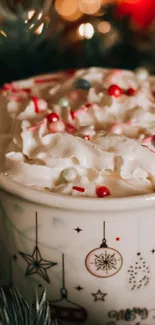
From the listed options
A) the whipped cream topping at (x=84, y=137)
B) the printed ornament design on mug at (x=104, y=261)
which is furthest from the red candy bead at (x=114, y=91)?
the printed ornament design on mug at (x=104, y=261)

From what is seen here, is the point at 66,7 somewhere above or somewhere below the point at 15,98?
above

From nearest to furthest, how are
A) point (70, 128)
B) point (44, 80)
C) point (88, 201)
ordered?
1. point (88, 201)
2. point (70, 128)
3. point (44, 80)

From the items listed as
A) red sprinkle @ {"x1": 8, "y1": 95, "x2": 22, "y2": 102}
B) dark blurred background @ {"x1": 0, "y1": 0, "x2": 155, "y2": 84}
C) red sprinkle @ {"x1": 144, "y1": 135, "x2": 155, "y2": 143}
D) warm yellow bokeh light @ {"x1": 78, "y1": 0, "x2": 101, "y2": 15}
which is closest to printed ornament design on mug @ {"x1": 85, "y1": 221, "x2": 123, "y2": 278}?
red sprinkle @ {"x1": 144, "y1": 135, "x2": 155, "y2": 143}

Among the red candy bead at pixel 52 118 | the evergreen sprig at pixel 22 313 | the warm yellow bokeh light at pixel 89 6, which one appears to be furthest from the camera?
the warm yellow bokeh light at pixel 89 6

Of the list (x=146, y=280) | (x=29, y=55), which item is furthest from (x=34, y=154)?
(x=29, y=55)

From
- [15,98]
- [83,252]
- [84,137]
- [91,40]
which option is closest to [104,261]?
[83,252]

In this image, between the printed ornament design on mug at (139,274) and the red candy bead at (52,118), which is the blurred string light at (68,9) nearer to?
the red candy bead at (52,118)

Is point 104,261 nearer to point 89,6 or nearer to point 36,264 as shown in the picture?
point 36,264
